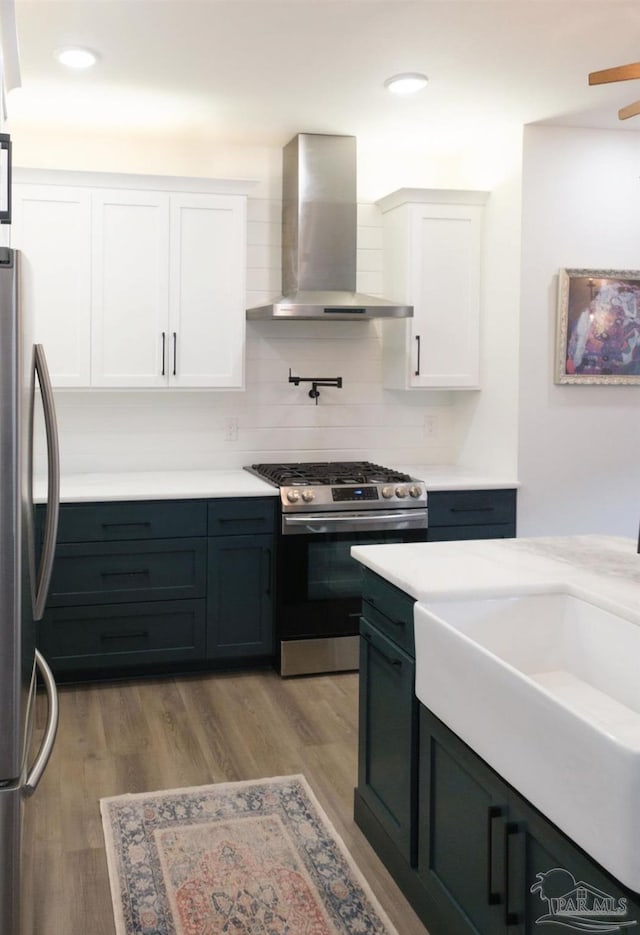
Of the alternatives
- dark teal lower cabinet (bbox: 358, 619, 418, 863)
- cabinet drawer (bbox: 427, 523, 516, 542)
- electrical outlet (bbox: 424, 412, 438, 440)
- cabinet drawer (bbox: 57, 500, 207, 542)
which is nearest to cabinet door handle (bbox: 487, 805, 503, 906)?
dark teal lower cabinet (bbox: 358, 619, 418, 863)

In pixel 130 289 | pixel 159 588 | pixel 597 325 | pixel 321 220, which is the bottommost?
pixel 159 588

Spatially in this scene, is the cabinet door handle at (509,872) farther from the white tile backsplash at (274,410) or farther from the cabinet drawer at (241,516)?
the white tile backsplash at (274,410)

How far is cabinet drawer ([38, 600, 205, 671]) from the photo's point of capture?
4059 millimetres

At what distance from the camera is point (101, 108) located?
4234mm

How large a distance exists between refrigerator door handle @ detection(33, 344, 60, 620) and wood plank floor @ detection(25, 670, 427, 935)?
0.51 m

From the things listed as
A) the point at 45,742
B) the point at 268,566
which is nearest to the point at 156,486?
the point at 268,566

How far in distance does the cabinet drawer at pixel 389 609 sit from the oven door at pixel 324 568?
4.88 ft

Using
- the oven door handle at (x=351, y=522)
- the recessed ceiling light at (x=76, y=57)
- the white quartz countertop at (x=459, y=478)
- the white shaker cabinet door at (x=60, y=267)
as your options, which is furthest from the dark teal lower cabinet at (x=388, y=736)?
the recessed ceiling light at (x=76, y=57)

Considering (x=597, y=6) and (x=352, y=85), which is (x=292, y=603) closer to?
(x=352, y=85)

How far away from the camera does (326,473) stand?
15.0 feet

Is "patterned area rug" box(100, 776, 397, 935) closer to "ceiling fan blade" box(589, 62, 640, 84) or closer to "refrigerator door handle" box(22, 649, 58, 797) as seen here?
"refrigerator door handle" box(22, 649, 58, 797)

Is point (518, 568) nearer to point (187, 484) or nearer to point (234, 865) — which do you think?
point (234, 865)

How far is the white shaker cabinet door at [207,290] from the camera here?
445 centimetres

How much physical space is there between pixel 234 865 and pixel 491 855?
3.36 ft
